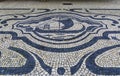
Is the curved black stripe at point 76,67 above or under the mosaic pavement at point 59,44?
under

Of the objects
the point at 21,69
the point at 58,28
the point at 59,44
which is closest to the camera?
the point at 21,69

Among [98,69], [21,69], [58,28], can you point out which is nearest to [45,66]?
[21,69]

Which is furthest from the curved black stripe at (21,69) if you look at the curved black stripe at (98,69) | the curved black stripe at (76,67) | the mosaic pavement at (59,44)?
the curved black stripe at (98,69)

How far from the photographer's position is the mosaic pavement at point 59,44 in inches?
61.2

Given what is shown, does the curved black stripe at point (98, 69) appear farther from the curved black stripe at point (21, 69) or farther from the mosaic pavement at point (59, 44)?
the curved black stripe at point (21, 69)

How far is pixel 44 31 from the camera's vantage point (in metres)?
2.26

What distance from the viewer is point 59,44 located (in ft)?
6.41

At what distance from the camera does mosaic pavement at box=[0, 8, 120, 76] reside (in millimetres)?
1554

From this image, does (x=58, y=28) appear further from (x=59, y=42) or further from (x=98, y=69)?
(x=98, y=69)

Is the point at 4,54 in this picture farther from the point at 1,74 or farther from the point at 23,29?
the point at 23,29

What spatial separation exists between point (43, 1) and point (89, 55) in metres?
2.28

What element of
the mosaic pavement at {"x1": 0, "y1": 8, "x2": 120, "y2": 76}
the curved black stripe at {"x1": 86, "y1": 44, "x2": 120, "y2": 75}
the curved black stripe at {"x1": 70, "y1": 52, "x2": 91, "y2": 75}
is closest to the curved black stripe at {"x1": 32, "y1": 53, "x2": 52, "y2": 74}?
the mosaic pavement at {"x1": 0, "y1": 8, "x2": 120, "y2": 76}

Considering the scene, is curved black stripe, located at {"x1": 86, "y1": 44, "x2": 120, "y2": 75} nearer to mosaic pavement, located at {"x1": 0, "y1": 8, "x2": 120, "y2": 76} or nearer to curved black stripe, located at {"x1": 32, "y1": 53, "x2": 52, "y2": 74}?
mosaic pavement, located at {"x1": 0, "y1": 8, "x2": 120, "y2": 76}

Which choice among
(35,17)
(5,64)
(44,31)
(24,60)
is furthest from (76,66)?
(35,17)
